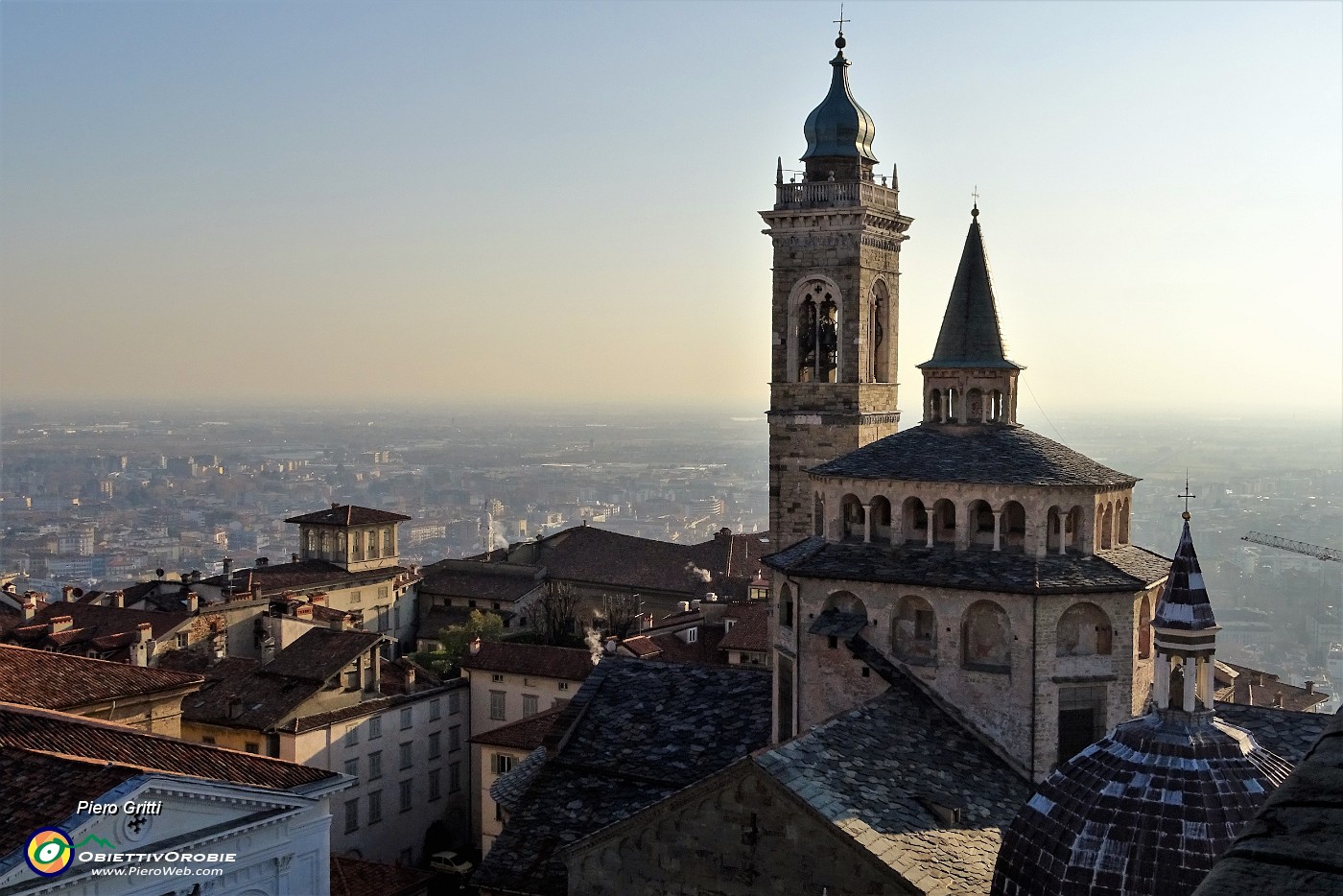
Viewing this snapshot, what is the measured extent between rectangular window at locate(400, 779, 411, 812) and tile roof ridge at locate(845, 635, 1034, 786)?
82.6 feet

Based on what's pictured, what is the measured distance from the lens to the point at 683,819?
19188 millimetres

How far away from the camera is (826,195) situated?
4088 centimetres

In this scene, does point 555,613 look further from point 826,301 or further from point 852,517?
point 852,517

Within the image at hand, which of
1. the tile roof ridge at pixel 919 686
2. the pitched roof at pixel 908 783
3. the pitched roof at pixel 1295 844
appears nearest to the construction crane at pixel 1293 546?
the tile roof ridge at pixel 919 686

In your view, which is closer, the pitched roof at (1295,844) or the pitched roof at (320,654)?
the pitched roof at (1295,844)

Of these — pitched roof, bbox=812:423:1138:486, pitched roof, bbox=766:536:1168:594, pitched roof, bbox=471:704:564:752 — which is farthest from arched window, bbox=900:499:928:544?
pitched roof, bbox=471:704:564:752

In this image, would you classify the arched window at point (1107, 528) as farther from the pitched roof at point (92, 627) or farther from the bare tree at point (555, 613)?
the bare tree at point (555, 613)

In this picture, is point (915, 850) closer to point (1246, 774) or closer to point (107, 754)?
point (1246, 774)

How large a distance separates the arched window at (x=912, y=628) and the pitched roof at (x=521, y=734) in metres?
19.9

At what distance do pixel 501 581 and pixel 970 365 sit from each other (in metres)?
48.4

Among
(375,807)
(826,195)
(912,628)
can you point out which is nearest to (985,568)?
(912,628)

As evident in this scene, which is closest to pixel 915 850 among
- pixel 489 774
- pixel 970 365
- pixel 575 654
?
pixel 970 365

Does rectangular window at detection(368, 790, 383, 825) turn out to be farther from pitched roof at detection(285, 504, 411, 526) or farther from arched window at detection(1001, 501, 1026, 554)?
pitched roof at detection(285, 504, 411, 526)

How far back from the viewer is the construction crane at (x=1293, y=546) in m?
80.9
